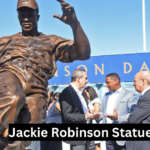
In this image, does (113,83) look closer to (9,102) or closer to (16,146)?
(16,146)

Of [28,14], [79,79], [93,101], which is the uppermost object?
[28,14]

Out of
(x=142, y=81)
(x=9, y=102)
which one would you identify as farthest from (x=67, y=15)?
(x=142, y=81)

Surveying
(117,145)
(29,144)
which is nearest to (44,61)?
(29,144)

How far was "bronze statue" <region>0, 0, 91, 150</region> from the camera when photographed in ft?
10.2

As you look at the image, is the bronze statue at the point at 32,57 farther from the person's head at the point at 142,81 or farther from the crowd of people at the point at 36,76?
the person's head at the point at 142,81

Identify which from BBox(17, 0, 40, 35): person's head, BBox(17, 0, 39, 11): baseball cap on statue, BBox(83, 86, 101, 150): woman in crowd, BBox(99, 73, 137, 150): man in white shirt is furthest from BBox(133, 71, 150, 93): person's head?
BBox(17, 0, 39, 11): baseball cap on statue

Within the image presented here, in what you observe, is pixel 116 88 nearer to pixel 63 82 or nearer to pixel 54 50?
pixel 54 50

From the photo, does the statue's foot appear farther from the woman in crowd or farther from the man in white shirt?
the woman in crowd

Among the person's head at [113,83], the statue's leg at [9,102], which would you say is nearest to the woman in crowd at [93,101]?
the person's head at [113,83]

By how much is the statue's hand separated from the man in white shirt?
1.91 meters

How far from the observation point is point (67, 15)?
325 cm

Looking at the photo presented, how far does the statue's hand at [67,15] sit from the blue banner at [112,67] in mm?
8365

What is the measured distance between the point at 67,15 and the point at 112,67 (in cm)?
873

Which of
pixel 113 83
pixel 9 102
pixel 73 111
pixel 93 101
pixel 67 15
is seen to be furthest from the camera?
pixel 93 101
